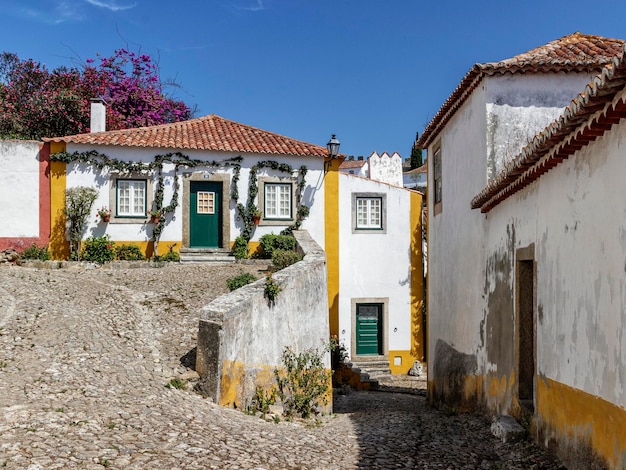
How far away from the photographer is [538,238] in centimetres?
629

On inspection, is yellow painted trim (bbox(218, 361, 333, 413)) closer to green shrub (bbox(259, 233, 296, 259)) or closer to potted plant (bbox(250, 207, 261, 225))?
green shrub (bbox(259, 233, 296, 259))

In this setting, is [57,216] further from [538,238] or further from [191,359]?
[538,238]

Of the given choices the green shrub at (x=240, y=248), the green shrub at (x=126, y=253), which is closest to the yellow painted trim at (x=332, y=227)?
the green shrub at (x=240, y=248)

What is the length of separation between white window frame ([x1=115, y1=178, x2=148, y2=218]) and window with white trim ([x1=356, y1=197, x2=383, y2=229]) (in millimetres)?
6490

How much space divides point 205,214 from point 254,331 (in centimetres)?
935

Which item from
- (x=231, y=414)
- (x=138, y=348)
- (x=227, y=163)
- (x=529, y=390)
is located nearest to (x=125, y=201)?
(x=227, y=163)

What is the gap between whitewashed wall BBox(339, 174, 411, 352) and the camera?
1828cm

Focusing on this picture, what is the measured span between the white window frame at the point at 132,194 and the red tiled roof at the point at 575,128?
11.8 meters

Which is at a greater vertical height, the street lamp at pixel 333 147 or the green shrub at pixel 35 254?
the street lamp at pixel 333 147

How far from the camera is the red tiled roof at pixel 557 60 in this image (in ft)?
27.6

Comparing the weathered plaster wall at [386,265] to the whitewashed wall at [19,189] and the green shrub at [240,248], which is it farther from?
the whitewashed wall at [19,189]

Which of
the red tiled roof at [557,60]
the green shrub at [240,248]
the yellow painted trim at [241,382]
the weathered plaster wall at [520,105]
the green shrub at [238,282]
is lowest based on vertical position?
the yellow painted trim at [241,382]

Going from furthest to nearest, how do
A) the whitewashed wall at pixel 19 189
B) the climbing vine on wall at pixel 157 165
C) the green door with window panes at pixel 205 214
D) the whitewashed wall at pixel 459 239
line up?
the green door with window panes at pixel 205 214
the climbing vine on wall at pixel 157 165
the whitewashed wall at pixel 19 189
the whitewashed wall at pixel 459 239

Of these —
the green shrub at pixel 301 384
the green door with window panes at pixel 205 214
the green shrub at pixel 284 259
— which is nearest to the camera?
the green shrub at pixel 301 384
